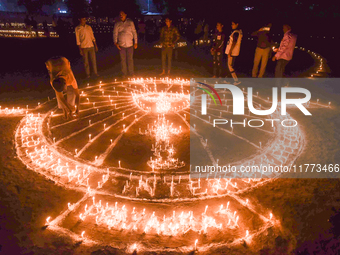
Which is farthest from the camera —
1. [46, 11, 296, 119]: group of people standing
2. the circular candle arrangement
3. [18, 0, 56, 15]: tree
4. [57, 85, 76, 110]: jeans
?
[18, 0, 56, 15]: tree

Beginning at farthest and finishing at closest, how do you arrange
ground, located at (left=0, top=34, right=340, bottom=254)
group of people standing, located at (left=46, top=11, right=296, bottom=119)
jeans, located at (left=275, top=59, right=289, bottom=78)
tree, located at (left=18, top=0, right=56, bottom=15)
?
tree, located at (left=18, top=0, right=56, bottom=15) → jeans, located at (left=275, top=59, right=289, bottom=78) → group of people standing, located at (left=46, top=11, right=296, bottom=119) → ground, located at (left=0, top=34, right=340, bottom=254)

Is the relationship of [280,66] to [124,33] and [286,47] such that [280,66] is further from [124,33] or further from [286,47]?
[124,33]

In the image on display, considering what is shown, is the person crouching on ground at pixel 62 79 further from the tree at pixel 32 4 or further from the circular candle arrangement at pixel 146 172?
the tree at pixel 32 4

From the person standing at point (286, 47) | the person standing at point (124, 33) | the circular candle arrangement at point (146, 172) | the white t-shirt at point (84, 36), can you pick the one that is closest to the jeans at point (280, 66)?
the person standing at point (286, 47)

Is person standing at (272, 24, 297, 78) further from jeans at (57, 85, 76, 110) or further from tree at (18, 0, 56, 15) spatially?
tree at (18, 0, 56, 15)

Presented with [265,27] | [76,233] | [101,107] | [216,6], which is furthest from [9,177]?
[216,6]

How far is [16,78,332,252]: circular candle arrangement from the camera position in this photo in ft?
11.4

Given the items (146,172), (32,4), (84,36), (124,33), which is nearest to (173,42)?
(124,33)

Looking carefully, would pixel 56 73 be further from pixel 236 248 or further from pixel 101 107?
pixel 236 248

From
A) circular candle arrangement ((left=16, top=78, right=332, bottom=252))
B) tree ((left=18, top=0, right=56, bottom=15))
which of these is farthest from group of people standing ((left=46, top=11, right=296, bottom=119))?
tree ((left=18, top=0, right=56, bottom=15))

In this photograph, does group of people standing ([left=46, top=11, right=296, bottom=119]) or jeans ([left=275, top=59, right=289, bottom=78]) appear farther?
jeans ([left=275, top=59, right=289, bottom=78])

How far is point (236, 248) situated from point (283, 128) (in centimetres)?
408

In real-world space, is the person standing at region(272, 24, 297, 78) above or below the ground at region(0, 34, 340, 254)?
above

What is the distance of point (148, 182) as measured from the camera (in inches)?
176
